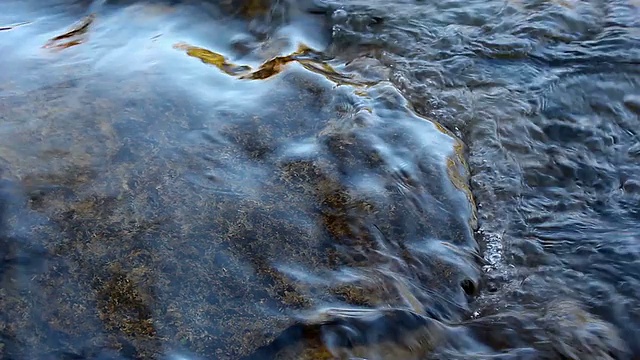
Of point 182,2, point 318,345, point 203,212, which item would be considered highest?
point 182,2

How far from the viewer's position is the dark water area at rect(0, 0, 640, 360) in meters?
2.52

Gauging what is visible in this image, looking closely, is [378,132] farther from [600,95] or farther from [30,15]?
[30,15]

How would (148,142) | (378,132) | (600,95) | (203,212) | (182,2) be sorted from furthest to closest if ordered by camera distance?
(182,2), (600,95), (378,132), (148,142), (203,212)

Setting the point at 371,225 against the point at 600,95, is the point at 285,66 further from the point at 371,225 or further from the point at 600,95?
the point at 600,95

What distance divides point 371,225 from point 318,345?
72 cm

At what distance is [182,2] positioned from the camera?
194 inches

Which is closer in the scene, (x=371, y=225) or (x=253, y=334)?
(x=253, y=334)

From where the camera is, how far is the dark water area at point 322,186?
8.26 feet

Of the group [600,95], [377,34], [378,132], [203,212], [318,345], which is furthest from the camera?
[377,34]

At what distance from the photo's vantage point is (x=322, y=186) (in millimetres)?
3145

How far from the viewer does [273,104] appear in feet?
11.9

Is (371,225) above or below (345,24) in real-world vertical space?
below

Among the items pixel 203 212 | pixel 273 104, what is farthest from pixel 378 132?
pixel 203 212

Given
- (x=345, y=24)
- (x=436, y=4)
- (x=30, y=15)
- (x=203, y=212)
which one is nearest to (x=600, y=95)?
(x=436, y=4)
